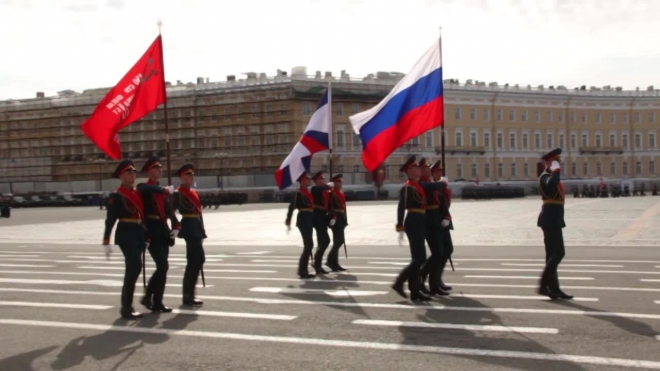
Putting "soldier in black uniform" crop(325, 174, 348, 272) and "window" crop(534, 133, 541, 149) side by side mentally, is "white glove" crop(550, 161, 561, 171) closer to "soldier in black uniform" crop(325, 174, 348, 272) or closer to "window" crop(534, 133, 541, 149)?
"soldier in black uniform" crop(325, 174, 348, 272)

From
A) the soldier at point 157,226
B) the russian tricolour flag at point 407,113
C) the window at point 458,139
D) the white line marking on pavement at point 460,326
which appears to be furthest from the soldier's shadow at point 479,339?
the window at point 458,139

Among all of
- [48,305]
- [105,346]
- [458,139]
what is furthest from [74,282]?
[458,139]

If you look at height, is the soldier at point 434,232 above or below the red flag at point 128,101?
below

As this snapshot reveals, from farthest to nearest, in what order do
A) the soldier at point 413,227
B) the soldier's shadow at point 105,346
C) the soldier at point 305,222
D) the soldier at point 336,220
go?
the soldier at point 336,220
the soldier at point 305,222
the soldier at point 413,227
the soldier's shadow at point 105,346

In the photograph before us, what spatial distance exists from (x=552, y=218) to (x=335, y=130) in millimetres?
70096

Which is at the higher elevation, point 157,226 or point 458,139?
point 458,139

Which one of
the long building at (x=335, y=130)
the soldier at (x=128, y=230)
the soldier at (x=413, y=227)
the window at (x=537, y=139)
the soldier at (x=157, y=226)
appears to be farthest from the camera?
the window at (x=537, y=139)

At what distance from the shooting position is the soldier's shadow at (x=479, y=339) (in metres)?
6.61

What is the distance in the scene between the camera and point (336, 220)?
47.7ft

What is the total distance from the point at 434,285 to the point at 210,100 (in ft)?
230

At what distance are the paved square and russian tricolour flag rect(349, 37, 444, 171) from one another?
211cm

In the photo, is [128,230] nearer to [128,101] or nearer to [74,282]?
[128,101]

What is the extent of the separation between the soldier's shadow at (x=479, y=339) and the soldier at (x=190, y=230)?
3059mm

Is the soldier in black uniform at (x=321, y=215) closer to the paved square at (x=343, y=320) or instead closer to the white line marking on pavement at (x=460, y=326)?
the paved square at (x=343, y=320)
